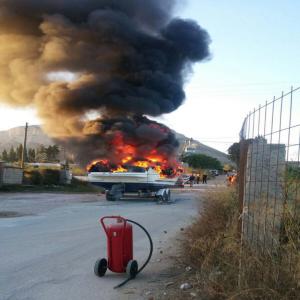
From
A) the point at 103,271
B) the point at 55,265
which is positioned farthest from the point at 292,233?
the point at 55,265

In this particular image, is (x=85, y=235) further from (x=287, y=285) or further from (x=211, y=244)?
(x=287, y=285)

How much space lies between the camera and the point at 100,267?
643 cm

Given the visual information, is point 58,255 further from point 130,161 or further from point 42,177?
point 42,177

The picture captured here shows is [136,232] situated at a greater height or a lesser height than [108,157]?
lesser

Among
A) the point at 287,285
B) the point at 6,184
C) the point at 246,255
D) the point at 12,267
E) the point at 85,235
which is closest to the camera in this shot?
the point at 287,285

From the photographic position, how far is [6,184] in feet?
105

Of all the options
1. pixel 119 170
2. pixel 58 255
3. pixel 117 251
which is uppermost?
pixel 119 170

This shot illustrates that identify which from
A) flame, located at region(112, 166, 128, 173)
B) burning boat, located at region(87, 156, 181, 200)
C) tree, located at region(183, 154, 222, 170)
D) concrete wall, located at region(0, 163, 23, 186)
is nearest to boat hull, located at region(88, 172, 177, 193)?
burning boat, located at region(87, 156, 181, 200)

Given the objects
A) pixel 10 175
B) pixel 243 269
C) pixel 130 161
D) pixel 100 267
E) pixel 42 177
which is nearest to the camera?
pixel 243 269

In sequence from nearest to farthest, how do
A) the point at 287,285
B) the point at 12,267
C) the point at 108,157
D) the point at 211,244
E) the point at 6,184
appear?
the point at 287,285 < the point at 211,244 < the point at 12,267 < the point at 108,157 < the point at 6,184

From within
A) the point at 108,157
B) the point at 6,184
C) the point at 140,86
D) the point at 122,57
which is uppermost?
the point at 122,57

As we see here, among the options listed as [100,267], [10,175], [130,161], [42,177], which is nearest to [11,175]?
[10,175]

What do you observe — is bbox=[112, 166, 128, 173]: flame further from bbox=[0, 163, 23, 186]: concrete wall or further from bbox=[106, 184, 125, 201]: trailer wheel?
bbox=[0, 163, 23, 186]: concrete wall

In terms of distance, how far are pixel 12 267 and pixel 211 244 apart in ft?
9.20
